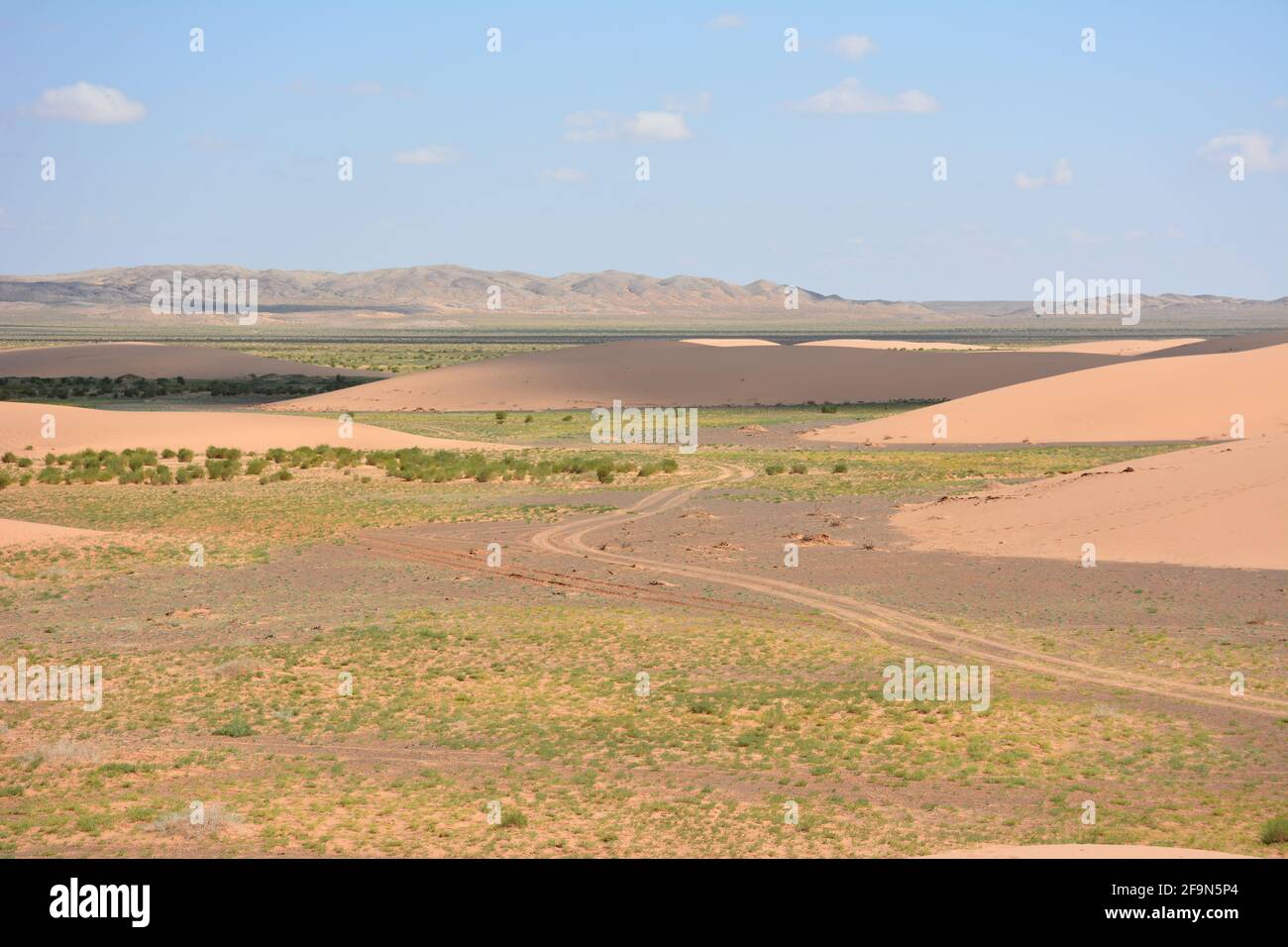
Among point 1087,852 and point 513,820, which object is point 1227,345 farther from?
point 1087,852

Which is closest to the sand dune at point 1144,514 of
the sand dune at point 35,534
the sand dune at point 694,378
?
the sand dune at point 35,534

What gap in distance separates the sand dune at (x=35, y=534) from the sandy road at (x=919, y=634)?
331 inches

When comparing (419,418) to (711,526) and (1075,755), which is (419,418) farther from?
(1075,755)

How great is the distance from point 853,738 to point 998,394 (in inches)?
1874

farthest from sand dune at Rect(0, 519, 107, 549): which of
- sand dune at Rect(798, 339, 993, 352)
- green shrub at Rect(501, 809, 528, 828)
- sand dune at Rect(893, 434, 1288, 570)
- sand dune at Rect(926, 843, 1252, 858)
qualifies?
sand dune at Rect(798, 339, 993, 352)

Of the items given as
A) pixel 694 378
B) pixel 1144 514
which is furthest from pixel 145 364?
pixel 1144 514

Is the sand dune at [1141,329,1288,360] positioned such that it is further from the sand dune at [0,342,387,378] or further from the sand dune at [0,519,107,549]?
the sand dune at [0,519,107,549]

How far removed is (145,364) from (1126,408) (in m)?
73.5

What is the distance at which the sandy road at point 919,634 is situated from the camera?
51.2 feet

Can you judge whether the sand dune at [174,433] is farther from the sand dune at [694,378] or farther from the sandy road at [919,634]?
the sand dune at [694,378]

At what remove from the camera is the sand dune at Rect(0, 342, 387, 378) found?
99.6 meters

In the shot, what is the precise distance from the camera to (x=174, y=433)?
4759cm

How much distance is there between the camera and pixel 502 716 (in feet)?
49.9

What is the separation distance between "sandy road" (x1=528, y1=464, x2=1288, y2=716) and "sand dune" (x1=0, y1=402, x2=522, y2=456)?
66.2 feet
